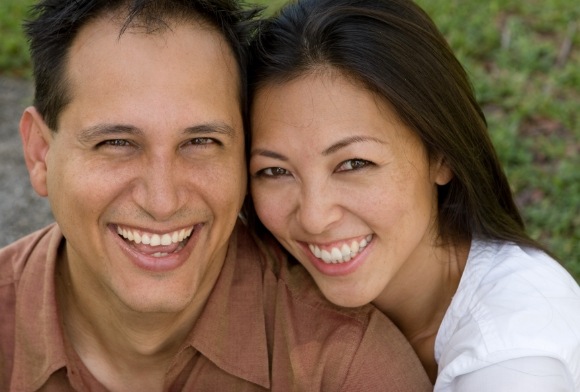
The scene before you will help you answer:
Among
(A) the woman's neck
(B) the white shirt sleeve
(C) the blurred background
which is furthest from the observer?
(C) the blurred background

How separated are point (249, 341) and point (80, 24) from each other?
1225 mm

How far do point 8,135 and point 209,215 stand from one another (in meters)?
4.11

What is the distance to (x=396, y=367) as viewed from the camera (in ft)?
9.53

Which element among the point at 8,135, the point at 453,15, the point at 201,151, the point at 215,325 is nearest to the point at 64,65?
the point at 201,151

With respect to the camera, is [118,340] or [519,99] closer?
[118,340]

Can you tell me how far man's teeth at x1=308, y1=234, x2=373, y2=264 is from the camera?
297cm

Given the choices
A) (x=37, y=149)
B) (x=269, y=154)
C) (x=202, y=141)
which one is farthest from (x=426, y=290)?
(x=37, y=149)

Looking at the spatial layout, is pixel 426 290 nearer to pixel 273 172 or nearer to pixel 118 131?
pixel 273 172

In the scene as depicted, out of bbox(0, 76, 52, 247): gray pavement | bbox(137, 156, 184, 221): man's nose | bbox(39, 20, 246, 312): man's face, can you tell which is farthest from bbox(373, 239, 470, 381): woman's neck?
bbox(0, 76, 52, 247): gray pavement

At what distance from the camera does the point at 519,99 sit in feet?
19.6

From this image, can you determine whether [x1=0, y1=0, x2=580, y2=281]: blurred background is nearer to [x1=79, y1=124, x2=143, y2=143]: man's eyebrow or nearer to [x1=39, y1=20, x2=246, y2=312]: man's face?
[x1=39, y1=20, x2=246, y2=312]: man's face

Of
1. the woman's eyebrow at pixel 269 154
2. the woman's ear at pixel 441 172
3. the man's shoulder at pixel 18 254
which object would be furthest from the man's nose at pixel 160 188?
the woman's ear at pixel 441 172

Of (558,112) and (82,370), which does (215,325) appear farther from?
(558,112)

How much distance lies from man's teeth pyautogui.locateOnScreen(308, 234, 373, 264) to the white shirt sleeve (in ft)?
1.86
